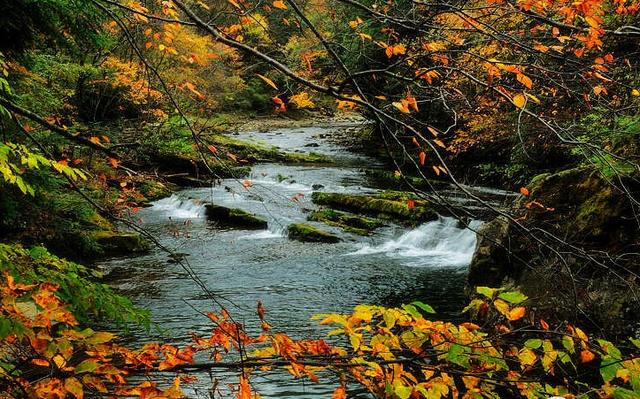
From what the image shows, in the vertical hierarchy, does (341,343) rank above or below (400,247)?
above

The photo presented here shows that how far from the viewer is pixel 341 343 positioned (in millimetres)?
7340

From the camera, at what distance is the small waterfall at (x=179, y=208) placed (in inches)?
647

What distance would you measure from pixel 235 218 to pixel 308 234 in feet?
9.51

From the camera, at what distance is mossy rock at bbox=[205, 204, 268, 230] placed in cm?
1494

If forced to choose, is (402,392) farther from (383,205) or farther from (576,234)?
(383,205)

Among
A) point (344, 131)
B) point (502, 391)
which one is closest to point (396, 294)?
point (502, 391)

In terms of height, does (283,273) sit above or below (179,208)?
above

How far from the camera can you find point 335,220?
15000 millimetres

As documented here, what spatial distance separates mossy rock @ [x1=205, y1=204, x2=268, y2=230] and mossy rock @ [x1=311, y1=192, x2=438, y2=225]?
265 cm

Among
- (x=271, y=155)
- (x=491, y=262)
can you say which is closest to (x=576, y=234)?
(x=491, y=262)

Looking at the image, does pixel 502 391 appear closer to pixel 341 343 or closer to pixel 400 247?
pixel 341 343

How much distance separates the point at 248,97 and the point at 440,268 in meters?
34.1

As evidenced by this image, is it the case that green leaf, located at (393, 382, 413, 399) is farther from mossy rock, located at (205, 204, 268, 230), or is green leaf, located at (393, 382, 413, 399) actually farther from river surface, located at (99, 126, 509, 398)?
mossy rock, located at (205, 204, 268, 230)

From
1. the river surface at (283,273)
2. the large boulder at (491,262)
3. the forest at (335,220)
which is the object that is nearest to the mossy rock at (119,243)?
the forest at (335,220)
